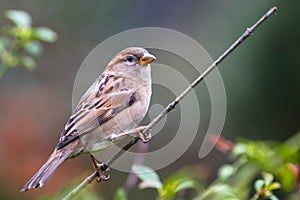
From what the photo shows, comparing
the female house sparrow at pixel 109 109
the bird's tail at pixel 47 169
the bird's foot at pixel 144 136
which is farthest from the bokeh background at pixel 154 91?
the bird's foot at pixel 144 136

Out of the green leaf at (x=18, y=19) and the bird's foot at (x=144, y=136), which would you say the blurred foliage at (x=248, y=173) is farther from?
the green leaf at (x=18, y=19)

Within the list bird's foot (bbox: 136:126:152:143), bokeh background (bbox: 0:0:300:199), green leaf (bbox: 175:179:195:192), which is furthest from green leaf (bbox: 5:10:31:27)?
bokeh background (bbox: 0:0:300:199)

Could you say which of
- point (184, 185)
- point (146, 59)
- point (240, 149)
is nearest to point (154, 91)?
point (146, 59)

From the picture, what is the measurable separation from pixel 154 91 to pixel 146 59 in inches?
98.1

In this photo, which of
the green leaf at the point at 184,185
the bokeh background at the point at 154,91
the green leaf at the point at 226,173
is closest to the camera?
the green leaf at the point at 184,185

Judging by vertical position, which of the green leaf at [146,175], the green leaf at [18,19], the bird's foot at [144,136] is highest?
the green leaf at [18,19]

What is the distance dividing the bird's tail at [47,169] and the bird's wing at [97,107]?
87mm

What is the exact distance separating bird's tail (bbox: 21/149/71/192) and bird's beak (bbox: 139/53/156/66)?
0.60 meters

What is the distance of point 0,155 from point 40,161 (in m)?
0.36

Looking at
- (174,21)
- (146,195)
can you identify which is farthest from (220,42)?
(146,195)

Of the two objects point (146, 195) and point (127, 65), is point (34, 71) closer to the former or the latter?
point (146, 195)

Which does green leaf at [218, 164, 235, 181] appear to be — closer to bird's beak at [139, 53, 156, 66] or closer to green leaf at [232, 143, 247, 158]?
green leaf at [232, 143, 247, 158]

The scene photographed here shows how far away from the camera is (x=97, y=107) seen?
125 inches

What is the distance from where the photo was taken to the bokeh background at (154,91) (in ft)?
18.1
